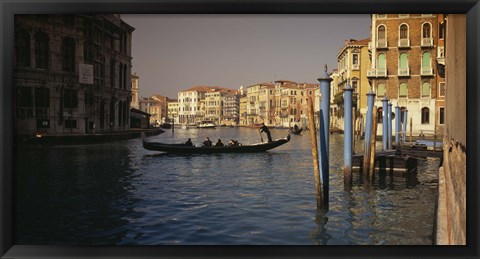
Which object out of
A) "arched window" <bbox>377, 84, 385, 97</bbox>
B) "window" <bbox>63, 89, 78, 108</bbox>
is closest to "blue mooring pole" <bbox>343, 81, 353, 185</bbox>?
"window" <bbox>63, 89, 78, 108</bbox>

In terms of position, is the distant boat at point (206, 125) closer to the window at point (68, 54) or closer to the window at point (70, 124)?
the window at point (70, 124)

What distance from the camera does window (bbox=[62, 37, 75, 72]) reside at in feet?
48.7

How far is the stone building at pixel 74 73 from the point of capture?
42.7 ft

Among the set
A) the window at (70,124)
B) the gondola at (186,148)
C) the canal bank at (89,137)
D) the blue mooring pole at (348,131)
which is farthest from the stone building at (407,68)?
the window at (70,124)

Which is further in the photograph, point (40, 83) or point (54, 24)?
point (54, 24)

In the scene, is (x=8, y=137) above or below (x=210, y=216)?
above

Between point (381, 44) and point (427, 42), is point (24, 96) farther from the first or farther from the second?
point (381, 44)

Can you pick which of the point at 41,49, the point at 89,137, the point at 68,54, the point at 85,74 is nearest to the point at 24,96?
the point at 41,49

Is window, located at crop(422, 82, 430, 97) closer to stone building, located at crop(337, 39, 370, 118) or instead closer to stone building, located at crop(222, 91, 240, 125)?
stone building, located at crop(222, 91, 240, 125)

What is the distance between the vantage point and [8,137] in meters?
3.37

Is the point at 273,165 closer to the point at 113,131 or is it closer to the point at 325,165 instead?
the point at 113,131

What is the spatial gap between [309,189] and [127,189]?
3486 mm

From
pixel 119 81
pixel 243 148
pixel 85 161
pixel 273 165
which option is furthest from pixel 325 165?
pixel 119 81
